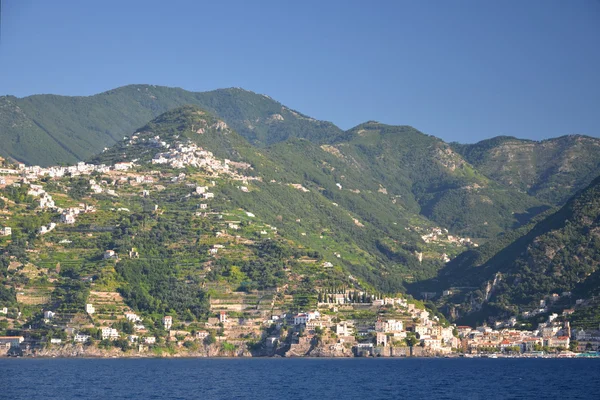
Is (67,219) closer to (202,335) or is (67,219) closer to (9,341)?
(9,341)

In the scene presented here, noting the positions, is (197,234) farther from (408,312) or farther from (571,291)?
(571,291)

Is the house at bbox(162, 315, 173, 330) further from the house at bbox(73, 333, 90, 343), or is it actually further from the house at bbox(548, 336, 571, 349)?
the house at bbox(548, 336, 571, 349)

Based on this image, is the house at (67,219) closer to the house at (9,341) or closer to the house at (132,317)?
the house at (132,317)

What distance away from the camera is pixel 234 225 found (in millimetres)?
178375

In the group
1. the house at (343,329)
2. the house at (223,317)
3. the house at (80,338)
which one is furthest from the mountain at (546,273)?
the house at (80,338)

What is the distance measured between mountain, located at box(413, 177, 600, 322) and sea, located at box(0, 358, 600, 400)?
31932mm

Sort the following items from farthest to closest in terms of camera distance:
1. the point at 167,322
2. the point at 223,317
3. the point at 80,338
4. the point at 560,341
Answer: the point at 560,341
the point at 223,317
the point at 167,322
the point at 80,338

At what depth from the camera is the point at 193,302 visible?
149750 millimetres

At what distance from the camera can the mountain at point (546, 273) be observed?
6895 inches

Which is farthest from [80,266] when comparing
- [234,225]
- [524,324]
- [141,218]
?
[524,324]

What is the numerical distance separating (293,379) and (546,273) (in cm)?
7884

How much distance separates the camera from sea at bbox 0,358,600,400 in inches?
3745

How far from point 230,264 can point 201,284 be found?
7.23 meters

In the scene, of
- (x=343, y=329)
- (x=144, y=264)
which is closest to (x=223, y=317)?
(x=144, y=264)
